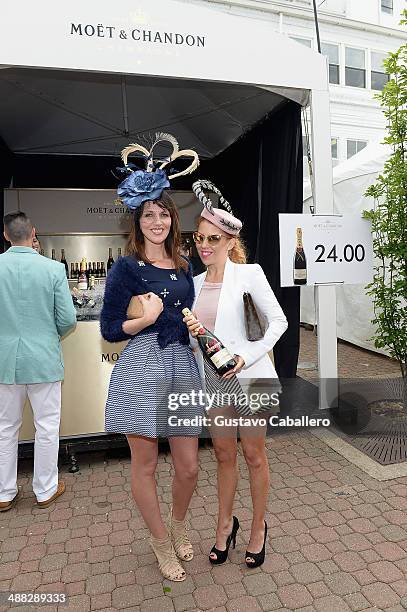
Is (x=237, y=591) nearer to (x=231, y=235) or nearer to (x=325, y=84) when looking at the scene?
(x=231, y=235)

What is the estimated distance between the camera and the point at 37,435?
3047 millimetres

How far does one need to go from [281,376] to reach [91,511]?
2646 millimetres

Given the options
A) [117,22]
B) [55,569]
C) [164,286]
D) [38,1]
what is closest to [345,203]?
[117,22]

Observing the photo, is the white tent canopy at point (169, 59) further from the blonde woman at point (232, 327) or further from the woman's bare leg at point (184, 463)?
the woman's bare leg at point (184, 463)

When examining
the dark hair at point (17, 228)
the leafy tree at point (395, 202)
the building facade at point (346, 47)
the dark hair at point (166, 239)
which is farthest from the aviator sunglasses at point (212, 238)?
the building facade at point (346, 47)

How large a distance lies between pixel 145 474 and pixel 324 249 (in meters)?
2.64

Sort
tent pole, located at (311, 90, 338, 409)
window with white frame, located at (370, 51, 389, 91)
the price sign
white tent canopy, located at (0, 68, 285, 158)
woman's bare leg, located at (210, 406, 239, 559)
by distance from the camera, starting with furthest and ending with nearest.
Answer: window with white frame, located at (370, 51, 389, 91), white tent canopy, located at (0, 68, 285, 158), tent pole, located at (311, 90, 338, 409), the price sign, woman's bare leg, located at (210, 406, 239, 559)

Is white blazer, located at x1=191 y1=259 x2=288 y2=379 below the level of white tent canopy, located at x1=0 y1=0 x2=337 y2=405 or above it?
below

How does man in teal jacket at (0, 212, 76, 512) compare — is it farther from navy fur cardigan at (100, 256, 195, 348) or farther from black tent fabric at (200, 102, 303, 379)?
black tent fabric at (200, 102, 303, 379)

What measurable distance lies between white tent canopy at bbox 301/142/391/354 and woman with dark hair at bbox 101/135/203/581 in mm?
5341

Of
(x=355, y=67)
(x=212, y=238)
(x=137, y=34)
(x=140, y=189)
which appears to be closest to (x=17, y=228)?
(x=140, y=189)

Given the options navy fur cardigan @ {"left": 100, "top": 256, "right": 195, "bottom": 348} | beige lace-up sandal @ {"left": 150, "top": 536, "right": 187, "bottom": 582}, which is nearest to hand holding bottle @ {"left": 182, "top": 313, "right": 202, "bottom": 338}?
navy fur cardigan @ {"left": 100, "top": 256, "right": 195, "bottom": 348}

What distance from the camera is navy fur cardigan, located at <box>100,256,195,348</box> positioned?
81.8 inches

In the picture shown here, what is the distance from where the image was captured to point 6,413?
2.97 m
